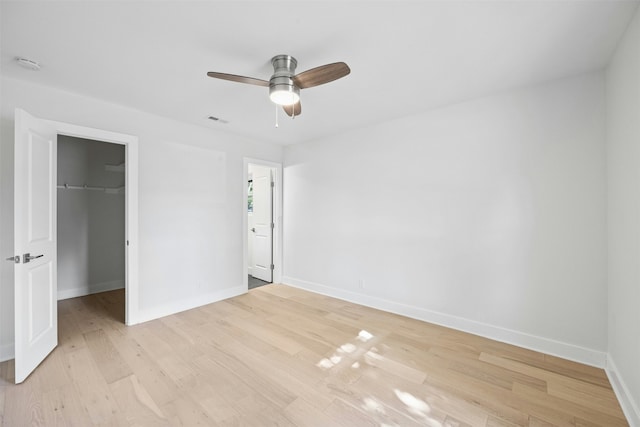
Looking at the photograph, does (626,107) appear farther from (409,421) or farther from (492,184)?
(409,421)

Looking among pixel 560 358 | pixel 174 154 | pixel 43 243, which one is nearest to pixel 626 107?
pixel 560 358

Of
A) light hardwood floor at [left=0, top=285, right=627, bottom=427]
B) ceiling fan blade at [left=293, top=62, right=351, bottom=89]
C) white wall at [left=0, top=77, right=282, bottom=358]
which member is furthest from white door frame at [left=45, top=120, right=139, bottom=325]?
ceiling fan blade at [left=293, top=62, right=351, bottom=89]

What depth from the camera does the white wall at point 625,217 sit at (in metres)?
1.65

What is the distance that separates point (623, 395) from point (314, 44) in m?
3.30

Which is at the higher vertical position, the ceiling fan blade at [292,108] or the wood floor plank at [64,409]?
the ceiling fan blade at [292,108]

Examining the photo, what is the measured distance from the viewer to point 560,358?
239 centimetres

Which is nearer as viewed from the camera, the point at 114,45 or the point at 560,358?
the point at 114,45

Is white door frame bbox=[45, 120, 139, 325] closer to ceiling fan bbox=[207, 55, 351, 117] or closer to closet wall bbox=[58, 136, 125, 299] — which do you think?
ceiling fan bbox=[207, 55, 351, 117]

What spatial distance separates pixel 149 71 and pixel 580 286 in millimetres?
4264

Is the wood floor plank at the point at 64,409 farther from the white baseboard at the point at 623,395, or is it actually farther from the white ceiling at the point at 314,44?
the white baseboard at the point at 623,395

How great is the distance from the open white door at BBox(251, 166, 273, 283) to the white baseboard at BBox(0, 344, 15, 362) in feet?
10.5

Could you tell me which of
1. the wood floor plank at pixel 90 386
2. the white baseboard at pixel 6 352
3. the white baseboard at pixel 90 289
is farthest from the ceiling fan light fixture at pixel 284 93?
the white baseboard at pixel 90 289

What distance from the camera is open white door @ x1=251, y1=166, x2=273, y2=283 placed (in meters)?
4.94

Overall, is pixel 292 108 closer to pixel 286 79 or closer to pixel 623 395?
pixel 286 79
